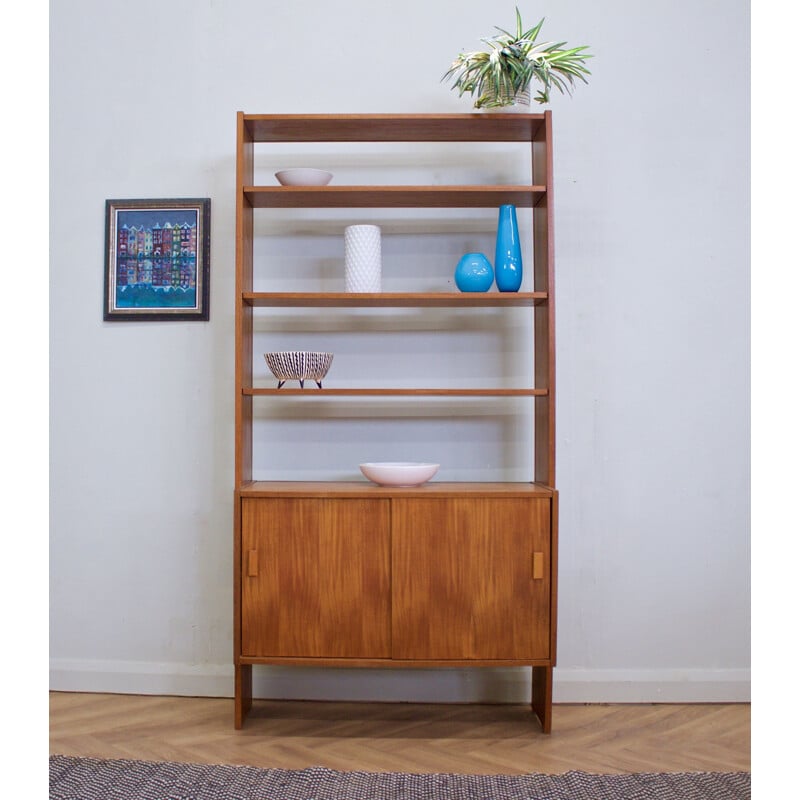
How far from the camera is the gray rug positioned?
2.16 m

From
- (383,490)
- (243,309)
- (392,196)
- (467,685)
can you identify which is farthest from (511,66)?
(467,685)

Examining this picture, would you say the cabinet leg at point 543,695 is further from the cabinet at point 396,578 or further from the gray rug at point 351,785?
the gray rug at point 351,785

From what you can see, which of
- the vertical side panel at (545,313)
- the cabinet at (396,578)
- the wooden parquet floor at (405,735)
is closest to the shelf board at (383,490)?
the cabinet at (396,578)

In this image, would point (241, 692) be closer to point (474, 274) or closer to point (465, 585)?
point (465, 585)

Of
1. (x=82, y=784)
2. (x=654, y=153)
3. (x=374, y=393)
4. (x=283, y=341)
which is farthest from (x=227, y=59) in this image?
(x=82, y=784)

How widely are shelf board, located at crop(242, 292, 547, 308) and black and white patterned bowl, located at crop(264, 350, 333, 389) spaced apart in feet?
0.67

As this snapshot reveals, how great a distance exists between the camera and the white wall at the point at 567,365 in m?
3.09

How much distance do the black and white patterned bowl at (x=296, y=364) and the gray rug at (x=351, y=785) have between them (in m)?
1.29

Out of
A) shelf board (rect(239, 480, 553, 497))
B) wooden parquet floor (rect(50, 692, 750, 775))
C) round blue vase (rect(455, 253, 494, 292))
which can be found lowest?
wooden parquet floor (rect(50, 692, 750, 775))

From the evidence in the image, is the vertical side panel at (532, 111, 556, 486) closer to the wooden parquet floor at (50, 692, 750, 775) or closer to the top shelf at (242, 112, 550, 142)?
the top shelf at (242, 112, 550, 142)

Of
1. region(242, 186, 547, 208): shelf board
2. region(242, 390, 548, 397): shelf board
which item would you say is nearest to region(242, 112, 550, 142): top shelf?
region(242, 186, 547, 208): shelf board

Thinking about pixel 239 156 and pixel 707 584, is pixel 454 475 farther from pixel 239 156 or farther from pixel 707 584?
pixel 239 156

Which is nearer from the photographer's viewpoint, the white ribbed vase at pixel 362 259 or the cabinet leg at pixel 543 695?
the cabinet leg at pixel 543 695
